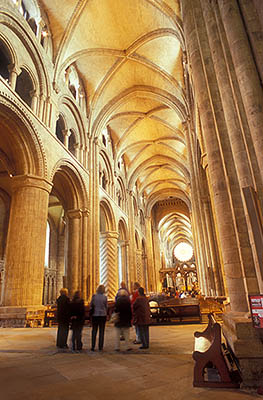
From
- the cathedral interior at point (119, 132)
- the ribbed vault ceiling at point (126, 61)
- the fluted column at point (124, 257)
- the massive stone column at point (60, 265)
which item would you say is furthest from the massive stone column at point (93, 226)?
the fluted column at point (124, 257)

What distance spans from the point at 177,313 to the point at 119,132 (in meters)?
15.6

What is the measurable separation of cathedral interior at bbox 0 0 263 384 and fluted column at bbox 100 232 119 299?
9 centimetres

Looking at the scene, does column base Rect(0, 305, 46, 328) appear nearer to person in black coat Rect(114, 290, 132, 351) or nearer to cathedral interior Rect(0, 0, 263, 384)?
cathedral interior Rect(0, 0, 263, 384)

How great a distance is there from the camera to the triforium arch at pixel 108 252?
17.6 m

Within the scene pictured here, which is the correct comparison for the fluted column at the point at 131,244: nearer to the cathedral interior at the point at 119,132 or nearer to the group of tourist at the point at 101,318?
the cathedral interior at the point at 119,132

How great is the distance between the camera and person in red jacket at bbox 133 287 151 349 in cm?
455

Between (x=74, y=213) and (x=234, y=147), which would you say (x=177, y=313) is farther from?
(x=74, y=213)

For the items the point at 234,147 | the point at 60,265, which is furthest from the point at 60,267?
the point at 234,147

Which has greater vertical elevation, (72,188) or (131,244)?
(72,188)

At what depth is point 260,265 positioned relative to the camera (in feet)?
9.59

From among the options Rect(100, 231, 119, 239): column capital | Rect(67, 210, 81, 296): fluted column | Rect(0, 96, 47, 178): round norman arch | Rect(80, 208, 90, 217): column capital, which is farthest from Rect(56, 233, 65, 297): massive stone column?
Rect(0, 96, 47, 178): round norman arch

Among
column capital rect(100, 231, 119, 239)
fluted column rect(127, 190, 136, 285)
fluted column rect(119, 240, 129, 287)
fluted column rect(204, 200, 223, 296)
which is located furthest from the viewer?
fluted column rect(127, 190, 136, 285)

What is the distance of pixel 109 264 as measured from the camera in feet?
59.1

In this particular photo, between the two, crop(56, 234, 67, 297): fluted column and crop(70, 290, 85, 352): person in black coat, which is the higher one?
crop(56, 234, 67, 297): fluted column
